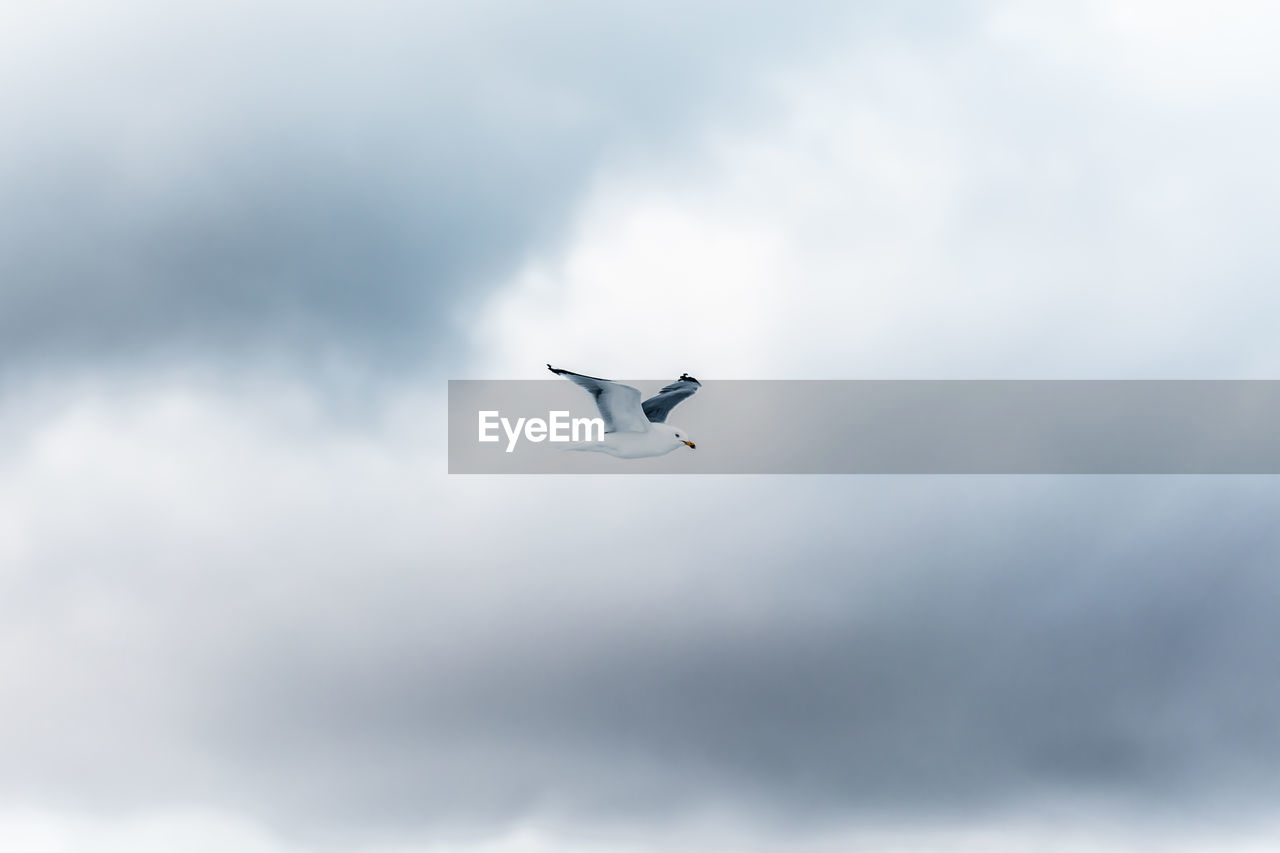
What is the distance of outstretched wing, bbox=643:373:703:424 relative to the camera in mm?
53781

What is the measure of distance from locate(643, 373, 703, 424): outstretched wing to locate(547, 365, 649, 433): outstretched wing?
231cm

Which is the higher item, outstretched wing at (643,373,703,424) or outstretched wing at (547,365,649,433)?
outstretched wing at (643,373,703,424)

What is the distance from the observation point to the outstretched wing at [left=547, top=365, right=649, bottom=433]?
4947 cm

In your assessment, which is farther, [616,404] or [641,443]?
[641,443]

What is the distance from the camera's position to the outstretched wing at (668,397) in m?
53.8

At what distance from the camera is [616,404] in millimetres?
50188

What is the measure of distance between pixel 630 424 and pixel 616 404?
4.47ft

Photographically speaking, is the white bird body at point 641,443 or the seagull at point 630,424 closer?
the seagull at point 630,424

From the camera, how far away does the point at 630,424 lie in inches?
2018

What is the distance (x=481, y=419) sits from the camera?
180 ft

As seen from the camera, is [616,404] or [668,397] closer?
[616,404]

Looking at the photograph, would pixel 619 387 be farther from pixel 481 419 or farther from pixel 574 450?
pixel 481 419

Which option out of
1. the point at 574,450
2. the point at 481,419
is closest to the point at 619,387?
the point at 574,450

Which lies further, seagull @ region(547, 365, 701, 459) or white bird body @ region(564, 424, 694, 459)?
white bird body @ region(564, 424, 694, 459)
